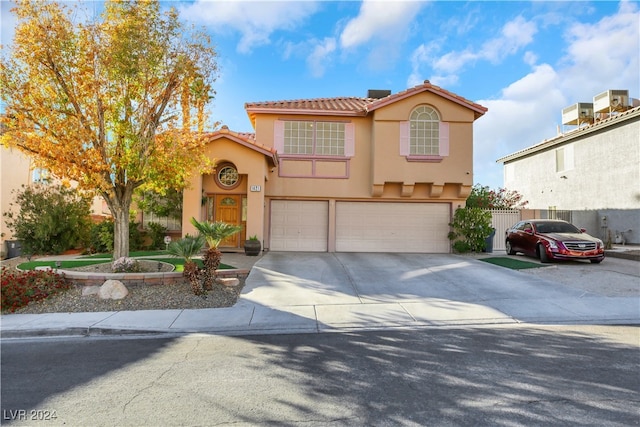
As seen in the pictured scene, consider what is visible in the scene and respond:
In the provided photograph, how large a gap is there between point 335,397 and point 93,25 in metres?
9.80

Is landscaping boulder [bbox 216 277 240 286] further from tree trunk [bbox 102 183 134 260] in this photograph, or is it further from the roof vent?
the roof vent

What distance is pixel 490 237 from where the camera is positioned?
1470 centimetres

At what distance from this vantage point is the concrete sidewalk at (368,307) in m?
6.30

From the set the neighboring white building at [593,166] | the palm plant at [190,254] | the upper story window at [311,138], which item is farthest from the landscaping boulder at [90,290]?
the neighboring white building at [593,166]

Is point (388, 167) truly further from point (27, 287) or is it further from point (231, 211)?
point (27, 287)

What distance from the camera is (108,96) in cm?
887

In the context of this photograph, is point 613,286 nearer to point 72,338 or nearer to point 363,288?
point 363,288

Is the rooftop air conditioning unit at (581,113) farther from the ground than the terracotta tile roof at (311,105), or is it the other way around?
the rooftop air conditioning unit at (581,113)

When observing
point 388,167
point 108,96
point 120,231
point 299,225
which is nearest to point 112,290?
point 120,231

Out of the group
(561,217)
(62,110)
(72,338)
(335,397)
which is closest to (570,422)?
(335,397)

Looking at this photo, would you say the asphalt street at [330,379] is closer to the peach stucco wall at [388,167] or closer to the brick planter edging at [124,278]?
the brick planter edging at [124,278]

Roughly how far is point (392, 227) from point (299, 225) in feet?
13.0

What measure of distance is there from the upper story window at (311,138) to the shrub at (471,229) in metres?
5.22

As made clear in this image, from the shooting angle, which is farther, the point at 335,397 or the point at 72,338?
the point at 72,338
